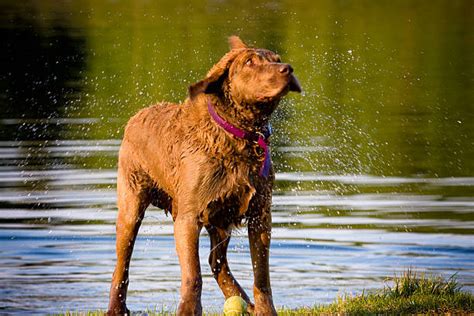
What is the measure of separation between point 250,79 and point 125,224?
76.1 inches

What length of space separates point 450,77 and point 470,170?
14.1 metres

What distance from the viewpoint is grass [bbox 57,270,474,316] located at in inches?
392

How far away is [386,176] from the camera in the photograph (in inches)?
764

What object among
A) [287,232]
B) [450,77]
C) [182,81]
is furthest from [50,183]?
[450,77]

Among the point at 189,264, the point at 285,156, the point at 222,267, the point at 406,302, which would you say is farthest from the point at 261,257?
the point at 285,156

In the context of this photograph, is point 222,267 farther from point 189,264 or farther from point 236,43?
point 236,43

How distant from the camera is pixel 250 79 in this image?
→ 8.88 meters

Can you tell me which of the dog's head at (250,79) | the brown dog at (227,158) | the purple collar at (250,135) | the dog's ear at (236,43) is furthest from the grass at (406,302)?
the dog's ear at (236,43)

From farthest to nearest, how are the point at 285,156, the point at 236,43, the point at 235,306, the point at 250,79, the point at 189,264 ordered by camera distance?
1. the point at 285,156
2. the point at 235,306
3. the point at 236,43
4. the point at 189,264
5. the point at 250,79

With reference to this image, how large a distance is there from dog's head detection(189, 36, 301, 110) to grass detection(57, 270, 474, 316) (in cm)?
184

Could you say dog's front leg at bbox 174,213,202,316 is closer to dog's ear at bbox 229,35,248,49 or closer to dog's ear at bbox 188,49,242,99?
dog's ear at bbox 188,49,242,99

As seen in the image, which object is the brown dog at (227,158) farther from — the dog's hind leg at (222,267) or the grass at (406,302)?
the grass at (406,302)

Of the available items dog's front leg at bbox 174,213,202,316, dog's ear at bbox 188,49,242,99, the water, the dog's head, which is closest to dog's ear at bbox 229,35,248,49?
the dog's head

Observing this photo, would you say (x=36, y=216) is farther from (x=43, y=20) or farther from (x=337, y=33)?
(x=43, y=20)
